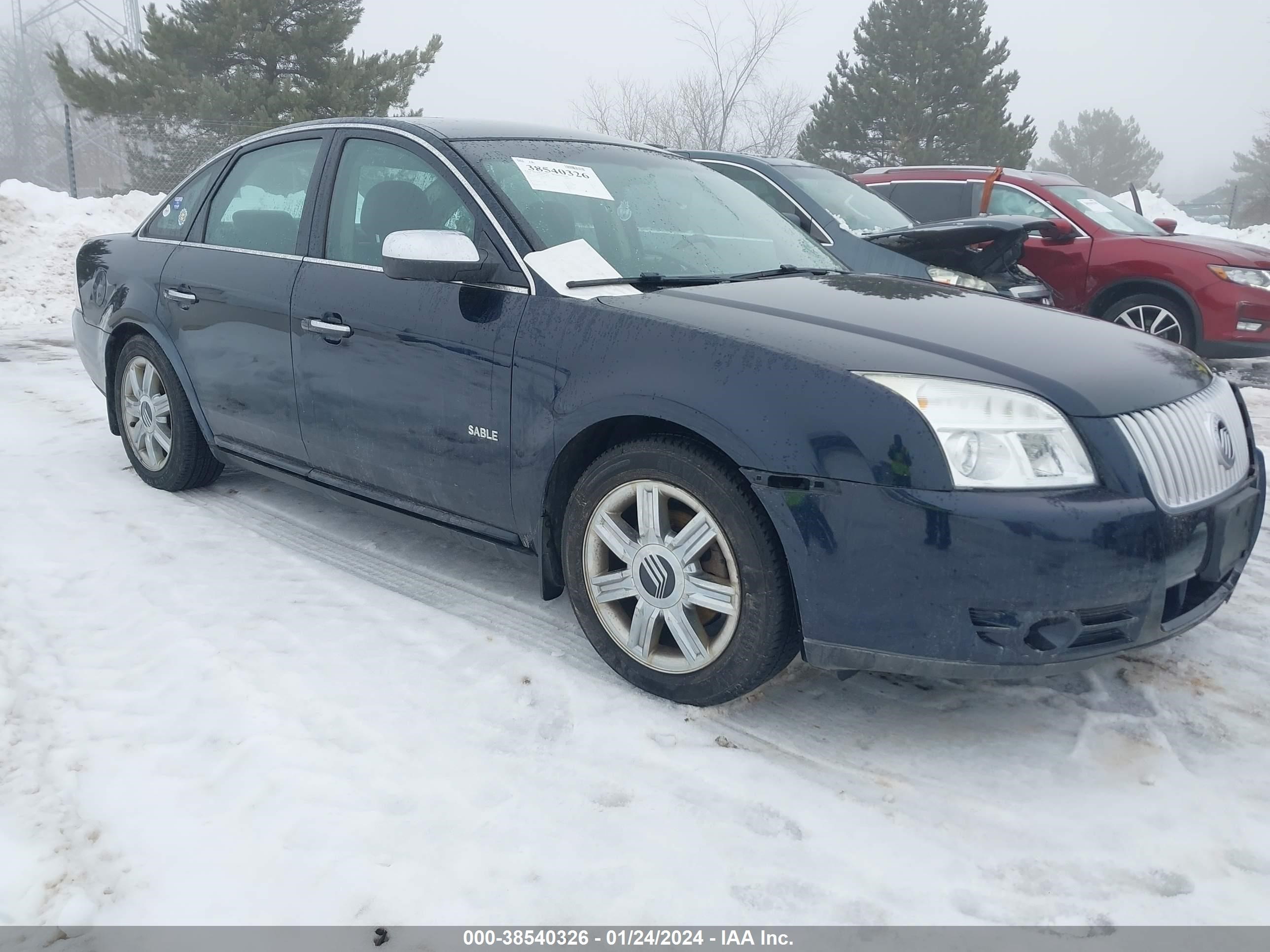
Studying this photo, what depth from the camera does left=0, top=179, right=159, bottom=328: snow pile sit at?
1080 cm

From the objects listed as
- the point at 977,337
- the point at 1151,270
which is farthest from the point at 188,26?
the point at 977,337

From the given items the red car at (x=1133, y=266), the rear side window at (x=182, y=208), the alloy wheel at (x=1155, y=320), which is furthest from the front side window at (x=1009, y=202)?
the rear side window at (x=182, y=208)

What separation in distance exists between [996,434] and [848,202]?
5427mm

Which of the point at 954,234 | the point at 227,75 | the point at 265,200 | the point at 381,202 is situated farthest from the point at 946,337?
the point at 227,75

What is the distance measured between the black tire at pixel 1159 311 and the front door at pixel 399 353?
20.6ft

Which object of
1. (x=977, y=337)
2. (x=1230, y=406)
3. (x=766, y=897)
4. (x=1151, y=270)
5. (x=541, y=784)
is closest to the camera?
(x=766, y=897)

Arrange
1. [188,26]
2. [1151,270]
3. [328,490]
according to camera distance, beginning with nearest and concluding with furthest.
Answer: [328,490] → [1151,270] → [188,26]

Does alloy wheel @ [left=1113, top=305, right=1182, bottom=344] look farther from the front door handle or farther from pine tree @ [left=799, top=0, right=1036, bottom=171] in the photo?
pine tree @ [left=799, top=0, right=1036, bottom=171]

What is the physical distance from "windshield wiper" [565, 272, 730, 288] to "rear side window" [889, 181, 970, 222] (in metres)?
6.53

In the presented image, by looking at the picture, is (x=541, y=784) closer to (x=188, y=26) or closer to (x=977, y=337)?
(x=977, y=337)

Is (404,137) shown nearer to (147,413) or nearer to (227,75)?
(147,413)

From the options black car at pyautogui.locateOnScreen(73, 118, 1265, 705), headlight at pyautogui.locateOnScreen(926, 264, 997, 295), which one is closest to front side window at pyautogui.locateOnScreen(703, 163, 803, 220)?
headlight at pyautogui.locateOnScreen(926, 264, 997, 295)
